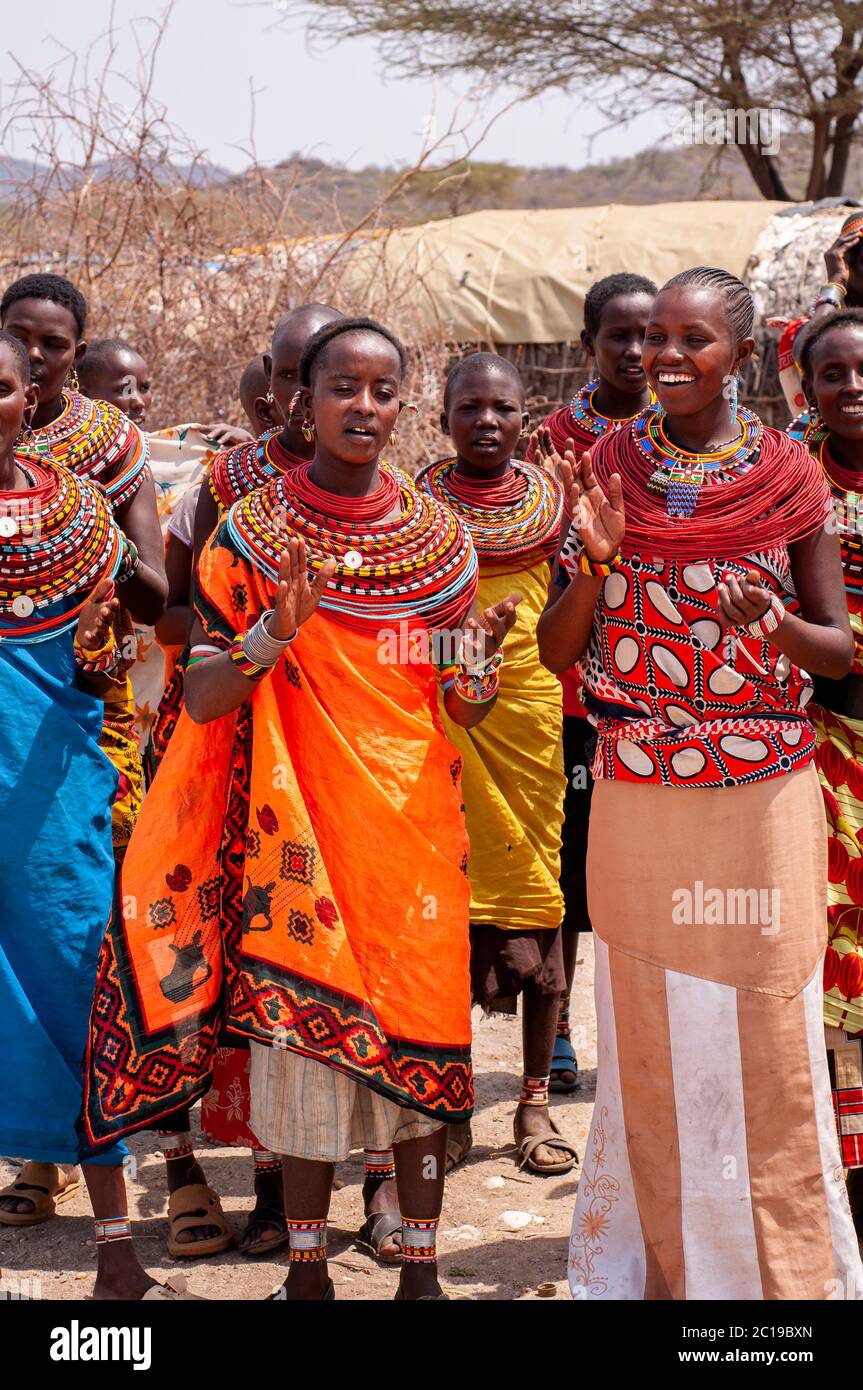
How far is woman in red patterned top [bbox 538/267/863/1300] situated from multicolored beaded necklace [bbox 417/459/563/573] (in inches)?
49.9

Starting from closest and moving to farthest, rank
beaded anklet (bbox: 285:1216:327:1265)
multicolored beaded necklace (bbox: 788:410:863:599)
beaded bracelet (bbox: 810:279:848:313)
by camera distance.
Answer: beaded anklet (bbox: 285:1216:327:1265)
multicolored beaded necklace (bbox: 788:410:863:599)
beaded bracelet (bbox: 810:279:848:313)

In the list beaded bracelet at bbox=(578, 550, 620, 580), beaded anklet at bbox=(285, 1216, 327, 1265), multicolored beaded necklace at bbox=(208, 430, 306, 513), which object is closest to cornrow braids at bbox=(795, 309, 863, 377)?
beaded bracelet at bbox=(578, 550, 620, 580)

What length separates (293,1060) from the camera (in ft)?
11.1

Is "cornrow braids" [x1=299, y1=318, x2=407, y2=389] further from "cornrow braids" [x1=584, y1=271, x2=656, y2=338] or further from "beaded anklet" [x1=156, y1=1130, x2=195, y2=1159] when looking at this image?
"beaded anklet" [x1=156, y1=1130, x2=195, y2=1159]

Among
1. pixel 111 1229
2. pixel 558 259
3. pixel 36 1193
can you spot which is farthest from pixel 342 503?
pixel 558 259

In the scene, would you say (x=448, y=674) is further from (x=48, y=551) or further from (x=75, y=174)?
(x=75, y=174)

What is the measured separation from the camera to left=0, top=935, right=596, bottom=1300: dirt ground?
12.7 ft

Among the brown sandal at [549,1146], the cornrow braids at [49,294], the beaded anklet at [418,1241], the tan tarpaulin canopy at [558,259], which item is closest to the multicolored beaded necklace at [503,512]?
the cornrow braids at [49,294]

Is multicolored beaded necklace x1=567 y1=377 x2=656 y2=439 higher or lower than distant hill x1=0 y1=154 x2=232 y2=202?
lower

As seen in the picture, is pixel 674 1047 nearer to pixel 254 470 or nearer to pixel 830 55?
pixel 254 470

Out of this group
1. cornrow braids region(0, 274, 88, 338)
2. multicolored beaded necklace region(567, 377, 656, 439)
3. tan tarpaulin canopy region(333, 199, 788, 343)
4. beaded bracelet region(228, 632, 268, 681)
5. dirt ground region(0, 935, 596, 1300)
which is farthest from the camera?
tan tarpaulin canopy region(333, 199, 788, 343)

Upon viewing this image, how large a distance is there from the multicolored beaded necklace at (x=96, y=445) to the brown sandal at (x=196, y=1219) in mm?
1858

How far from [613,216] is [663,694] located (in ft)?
28.8

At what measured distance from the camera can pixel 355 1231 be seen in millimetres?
4184
